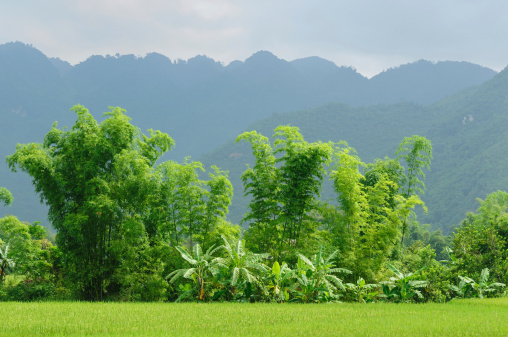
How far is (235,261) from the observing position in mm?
11312

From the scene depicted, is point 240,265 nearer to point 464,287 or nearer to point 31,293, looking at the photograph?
point 464,287

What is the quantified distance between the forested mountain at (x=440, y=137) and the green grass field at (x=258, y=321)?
5180 centimetres

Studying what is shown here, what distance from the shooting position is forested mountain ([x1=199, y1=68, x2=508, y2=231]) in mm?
69750

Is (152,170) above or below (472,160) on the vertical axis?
below

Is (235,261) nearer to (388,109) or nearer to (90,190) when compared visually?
(90,190)

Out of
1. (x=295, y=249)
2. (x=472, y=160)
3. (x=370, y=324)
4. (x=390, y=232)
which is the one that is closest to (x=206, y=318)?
(x=370, y=324)

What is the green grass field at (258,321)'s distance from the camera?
6777 millimetres

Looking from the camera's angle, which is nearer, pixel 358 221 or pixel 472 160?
pixel 358 221

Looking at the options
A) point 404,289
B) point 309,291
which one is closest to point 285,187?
point 309,291

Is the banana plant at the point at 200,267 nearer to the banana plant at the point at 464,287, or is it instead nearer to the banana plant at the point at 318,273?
the banana plant at the point at 318,273

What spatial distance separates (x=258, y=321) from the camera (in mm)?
7680

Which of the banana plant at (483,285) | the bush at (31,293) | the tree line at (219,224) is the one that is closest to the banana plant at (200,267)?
the tree line at (219,224)

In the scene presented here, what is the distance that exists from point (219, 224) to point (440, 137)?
8876 centimetres

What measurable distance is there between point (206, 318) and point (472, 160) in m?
77.9
